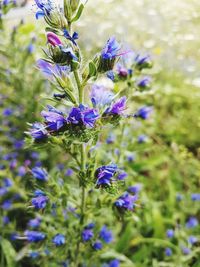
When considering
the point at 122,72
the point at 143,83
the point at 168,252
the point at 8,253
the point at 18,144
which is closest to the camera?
the point at 122,72

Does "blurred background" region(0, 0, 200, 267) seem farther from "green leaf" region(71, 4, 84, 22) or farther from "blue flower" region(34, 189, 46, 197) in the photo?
"blue flower" region(34, 189, 46, 197)

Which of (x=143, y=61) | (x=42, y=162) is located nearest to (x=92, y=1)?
(x=42, y=162)

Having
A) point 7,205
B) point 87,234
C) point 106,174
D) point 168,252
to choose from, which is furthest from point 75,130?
point 7,205

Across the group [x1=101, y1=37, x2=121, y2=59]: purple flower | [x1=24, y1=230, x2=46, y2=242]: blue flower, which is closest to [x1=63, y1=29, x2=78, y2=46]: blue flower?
[x1=101, y1=37, x2=121, y2=59]: purple flower

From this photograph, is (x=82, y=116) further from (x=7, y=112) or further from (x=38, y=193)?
(x=7, y=112)

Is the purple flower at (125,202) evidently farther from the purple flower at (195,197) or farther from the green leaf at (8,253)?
the purple flower at (195,197)
